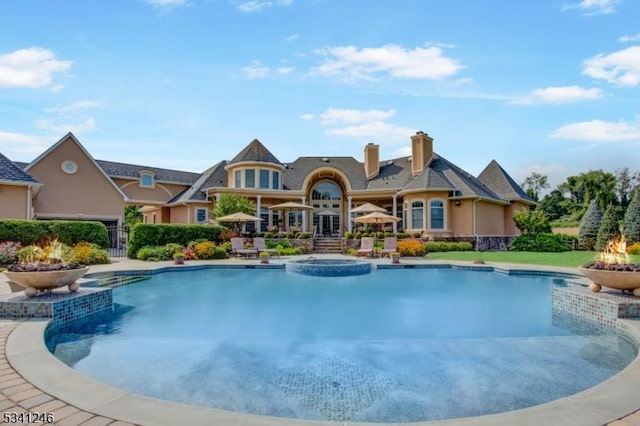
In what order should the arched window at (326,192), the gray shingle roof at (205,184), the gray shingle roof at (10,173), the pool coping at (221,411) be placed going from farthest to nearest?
1. the arched window at (326,192)
2. the gray shingle roof at (205,184)
3. the gray shingle roof at (10,173)
4. the pool coping at (221,411)

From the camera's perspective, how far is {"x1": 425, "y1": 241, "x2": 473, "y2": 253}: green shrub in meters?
20.9

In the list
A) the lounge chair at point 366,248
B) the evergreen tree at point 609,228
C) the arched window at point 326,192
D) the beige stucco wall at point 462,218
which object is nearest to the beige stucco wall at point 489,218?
the beige stucco wall at point 462,218

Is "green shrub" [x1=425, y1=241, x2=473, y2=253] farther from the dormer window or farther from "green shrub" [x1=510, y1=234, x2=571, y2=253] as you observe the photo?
the dormer window

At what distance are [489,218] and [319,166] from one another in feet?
41.8

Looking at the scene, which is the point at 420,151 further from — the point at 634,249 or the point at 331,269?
the point at 331,269

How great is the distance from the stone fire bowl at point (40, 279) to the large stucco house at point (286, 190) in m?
14.5

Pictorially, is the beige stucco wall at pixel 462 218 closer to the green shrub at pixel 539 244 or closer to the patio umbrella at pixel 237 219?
the green shrub at pixel 539 244

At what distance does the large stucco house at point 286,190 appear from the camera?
21.3m

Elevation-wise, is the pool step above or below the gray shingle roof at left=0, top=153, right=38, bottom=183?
below

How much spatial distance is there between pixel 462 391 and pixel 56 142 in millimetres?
24820

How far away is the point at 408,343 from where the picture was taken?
224 inches


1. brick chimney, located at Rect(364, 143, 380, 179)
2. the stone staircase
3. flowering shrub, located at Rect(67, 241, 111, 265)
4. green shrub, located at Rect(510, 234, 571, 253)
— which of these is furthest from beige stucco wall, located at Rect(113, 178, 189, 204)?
green shrub, located at Rect(510, 234, 571, 253)

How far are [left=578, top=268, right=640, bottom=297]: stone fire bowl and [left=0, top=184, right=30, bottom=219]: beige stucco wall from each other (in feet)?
74.5

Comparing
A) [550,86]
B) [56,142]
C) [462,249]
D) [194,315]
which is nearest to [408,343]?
[194,315]
